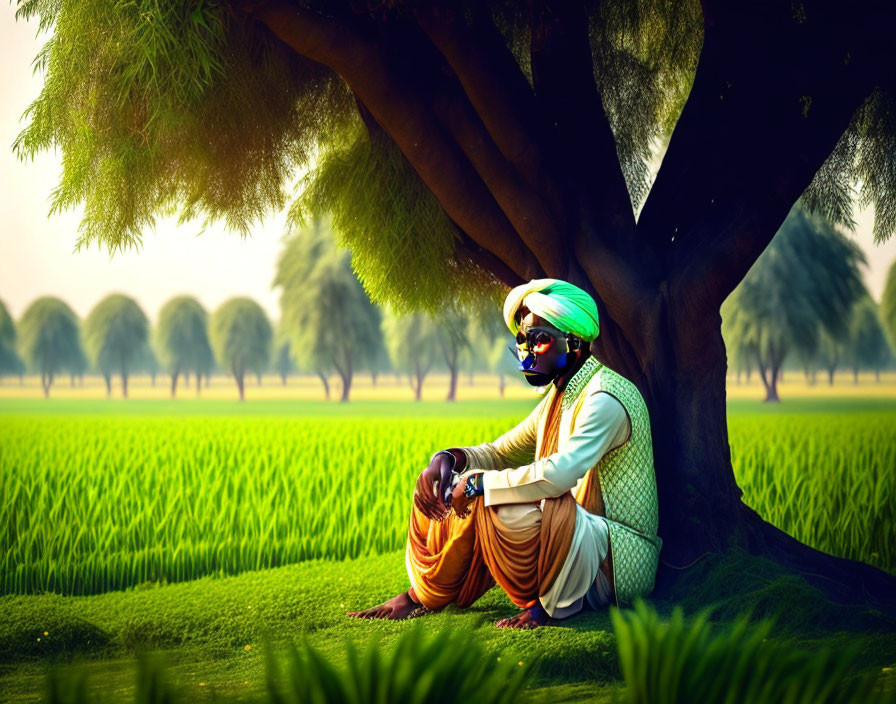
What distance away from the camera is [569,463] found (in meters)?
3.55

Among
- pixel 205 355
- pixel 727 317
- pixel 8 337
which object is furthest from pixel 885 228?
pixel 205 355

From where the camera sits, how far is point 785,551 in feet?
15.4

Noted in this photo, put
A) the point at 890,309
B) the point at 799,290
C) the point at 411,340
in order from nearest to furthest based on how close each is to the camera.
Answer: the point at 799,290 → the point at 890,309 → the point at 411,340

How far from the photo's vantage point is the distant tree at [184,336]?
135ft

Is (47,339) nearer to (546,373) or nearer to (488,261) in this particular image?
(488,261)

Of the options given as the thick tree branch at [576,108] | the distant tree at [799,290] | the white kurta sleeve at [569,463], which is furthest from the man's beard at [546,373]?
the distant tree at [799,290]

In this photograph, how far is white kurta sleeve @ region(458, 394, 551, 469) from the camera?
13.5 feet

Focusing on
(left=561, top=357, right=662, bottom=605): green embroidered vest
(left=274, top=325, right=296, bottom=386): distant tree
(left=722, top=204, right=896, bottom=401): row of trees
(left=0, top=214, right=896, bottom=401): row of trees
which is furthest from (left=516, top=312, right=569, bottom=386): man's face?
(left=274, top=325, right=296, bottom=386): distant tree

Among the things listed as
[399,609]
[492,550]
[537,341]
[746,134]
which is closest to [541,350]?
[537,341]

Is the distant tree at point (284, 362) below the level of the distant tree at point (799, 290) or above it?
below

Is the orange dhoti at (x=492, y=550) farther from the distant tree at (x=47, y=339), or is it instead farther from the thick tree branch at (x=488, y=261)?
the distant tree at (x=47, y=339)

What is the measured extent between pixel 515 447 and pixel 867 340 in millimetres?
28253

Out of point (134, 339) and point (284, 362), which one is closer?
point (134, 339)

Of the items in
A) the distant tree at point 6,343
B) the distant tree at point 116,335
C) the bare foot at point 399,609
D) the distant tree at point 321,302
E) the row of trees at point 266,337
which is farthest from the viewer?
the distant tree at point 116,335
